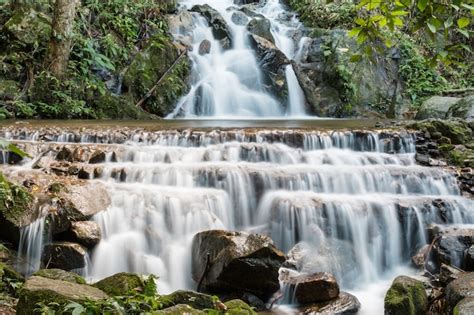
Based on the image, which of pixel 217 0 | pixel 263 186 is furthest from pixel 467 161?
pixel 217 0

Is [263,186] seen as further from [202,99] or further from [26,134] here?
[202,99]

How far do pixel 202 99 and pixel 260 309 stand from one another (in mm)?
9770

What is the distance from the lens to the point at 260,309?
459cm

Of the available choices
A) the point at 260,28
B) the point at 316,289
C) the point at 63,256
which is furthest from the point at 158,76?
the point at 316,289

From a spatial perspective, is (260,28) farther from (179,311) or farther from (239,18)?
(179,311)

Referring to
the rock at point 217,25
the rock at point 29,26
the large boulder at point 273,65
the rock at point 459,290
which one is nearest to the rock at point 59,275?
the rock at point 459,290

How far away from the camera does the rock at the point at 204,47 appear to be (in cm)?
1493

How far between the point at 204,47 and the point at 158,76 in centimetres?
245

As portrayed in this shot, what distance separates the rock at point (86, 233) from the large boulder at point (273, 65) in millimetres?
10068

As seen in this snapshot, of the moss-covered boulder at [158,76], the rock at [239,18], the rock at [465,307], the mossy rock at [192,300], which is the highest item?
the rock at [239,18]

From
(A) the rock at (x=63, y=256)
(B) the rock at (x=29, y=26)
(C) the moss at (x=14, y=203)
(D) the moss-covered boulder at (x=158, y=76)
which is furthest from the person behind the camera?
(D) the moss-covered boulder at (x=158, y=76)

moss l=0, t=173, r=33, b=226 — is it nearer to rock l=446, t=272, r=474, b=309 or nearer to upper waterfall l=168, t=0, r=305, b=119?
rock l=446, t=272, r=474, b=309

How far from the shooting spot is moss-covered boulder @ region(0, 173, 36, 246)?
16.4ft

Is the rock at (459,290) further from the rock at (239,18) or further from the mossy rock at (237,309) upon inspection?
the rock at (239,18)
